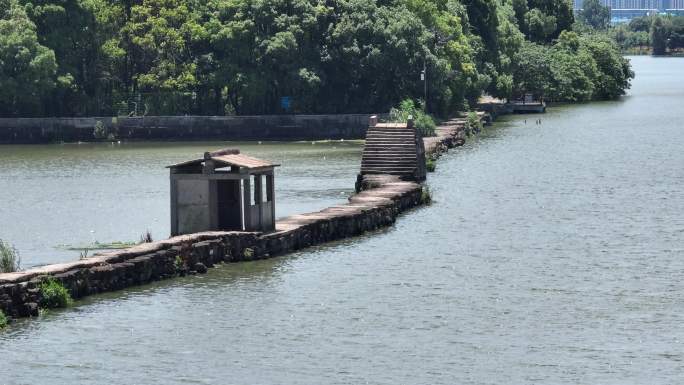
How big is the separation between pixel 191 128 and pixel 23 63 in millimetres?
13269

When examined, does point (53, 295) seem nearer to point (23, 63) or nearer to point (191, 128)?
point (23, 63)

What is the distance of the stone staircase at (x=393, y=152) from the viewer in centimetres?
8606

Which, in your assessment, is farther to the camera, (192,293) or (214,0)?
(214,0)

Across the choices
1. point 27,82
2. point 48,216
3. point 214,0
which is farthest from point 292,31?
point 48,216

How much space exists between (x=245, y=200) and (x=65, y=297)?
11.7m

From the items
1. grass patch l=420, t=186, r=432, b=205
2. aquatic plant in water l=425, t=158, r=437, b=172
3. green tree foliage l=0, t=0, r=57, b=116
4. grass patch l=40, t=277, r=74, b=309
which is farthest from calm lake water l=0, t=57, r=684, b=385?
green tree foliage l=0, t=0, r=57, b=116

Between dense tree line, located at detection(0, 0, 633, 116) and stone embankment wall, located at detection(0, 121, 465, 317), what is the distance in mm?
50416

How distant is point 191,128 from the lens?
124812 millimetres

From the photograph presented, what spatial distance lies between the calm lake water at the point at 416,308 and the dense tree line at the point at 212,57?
4080cm

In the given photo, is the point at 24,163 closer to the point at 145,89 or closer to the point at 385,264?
the point at 145,89

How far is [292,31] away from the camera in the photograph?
12444 centimetres

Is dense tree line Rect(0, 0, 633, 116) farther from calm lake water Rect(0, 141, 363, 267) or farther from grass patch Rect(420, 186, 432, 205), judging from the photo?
grass patch Rect(420, 186, 432, 205)

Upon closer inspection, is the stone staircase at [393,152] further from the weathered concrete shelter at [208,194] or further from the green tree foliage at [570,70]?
the green tree foliage at [570,70]

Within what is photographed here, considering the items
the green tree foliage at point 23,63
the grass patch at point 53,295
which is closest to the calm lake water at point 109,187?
the green tree foliage at point 23,63
